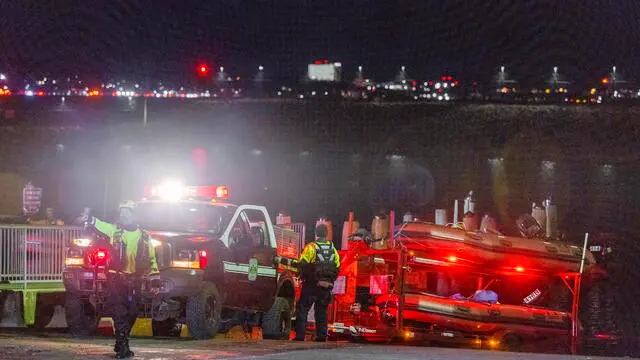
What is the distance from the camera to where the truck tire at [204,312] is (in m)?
12.8

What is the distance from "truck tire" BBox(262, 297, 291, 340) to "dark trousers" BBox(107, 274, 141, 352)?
404 centimetres

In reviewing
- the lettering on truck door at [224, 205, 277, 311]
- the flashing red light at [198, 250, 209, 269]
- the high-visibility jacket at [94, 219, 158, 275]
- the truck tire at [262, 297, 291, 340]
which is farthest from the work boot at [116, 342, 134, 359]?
the truck tire at [262, 297, 291, 340]

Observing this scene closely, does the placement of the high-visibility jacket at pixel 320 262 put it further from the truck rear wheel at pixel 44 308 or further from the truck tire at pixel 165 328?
the truck rear wheel at pixel 44 308

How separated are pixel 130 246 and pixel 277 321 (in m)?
4.13

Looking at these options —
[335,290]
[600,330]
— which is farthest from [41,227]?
[600,330]

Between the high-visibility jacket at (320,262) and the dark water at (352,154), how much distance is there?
895 inches

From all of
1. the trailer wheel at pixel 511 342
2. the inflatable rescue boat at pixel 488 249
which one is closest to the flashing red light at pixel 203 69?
the inflatable rescue boat at pixel 488 249

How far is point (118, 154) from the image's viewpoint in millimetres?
85312

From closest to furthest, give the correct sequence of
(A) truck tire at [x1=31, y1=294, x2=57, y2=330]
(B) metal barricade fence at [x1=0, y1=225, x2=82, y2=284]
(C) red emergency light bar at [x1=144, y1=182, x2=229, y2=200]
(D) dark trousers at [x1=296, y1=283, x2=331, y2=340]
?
(D) dark trousers at [x1=296, y1=283, x2=331, y2=340], (C) red emergency light bar at [x1=144, y1=182, x2=229, y2=200], (A) truck tire at [x1=31, y1=294, x2=57, y2=330], (B) metal barricade fence at [x1=0, y1=225, x2=82, y2=284]

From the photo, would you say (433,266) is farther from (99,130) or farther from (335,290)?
(99,130)

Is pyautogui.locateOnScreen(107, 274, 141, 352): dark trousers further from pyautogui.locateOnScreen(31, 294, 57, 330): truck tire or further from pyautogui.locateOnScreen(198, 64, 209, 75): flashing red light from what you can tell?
pyautogui.locateOnScreen(198, 64, 209, 75): flashing red light

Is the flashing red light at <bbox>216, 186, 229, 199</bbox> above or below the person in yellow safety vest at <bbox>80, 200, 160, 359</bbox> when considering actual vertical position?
above

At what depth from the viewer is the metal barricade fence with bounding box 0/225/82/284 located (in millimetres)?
16672

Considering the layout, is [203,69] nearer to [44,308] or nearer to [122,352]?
[44,308]
